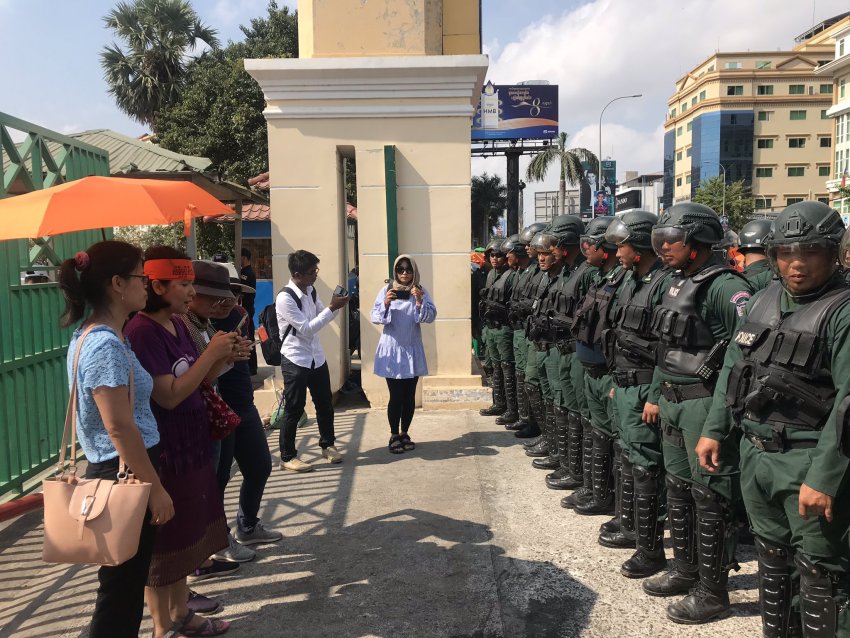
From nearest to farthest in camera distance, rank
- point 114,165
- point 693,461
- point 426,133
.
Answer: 1. point 693,461
2. point 426,133
3. point 114,165

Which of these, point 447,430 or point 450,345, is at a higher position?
point 450,345

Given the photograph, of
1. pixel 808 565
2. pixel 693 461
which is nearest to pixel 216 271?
pixel 693 461

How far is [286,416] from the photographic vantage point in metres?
5.64

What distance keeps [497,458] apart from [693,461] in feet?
9.70

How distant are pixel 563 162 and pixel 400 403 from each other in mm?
43062

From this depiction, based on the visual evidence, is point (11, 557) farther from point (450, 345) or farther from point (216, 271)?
point (450, 345)

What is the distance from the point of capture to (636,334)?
3881mm

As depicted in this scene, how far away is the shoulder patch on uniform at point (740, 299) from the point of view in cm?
325

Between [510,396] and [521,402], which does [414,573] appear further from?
[510,396]

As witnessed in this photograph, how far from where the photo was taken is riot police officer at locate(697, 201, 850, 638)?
96.6 inches

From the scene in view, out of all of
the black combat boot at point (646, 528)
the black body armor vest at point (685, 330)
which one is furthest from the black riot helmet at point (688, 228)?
the black combat boot at point (646, 528)

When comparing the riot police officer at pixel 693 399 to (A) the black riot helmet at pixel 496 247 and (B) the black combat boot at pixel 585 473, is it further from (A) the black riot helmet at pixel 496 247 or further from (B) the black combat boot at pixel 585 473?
(A) the black riot helmet at pixel 496 247

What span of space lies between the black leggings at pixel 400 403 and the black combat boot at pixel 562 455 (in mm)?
1616

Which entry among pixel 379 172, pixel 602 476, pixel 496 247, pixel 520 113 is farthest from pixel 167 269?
pixel 520 113
